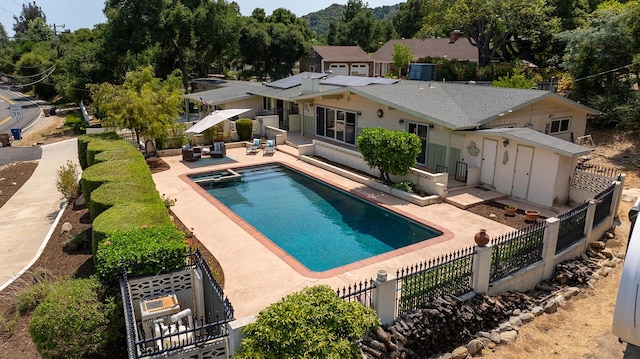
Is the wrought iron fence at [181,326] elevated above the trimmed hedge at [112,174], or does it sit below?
below

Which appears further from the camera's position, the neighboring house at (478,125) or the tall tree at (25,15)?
the tall tree at (25,15)

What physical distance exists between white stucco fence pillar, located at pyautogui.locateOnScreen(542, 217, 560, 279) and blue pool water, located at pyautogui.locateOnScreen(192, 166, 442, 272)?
10.3ft

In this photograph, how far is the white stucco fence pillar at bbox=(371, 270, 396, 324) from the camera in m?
8.04

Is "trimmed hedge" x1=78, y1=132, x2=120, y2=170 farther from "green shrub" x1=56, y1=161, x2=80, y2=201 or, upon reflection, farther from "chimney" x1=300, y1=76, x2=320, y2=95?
"chimney" x1=300, y1=76, x2=320, y2=95

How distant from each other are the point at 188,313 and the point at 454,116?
14.4m

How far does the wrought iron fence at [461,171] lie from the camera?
18.1 meters

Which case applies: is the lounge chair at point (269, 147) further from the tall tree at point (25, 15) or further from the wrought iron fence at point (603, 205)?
the tall tree at point (25, 15)

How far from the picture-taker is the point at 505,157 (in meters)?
16.7

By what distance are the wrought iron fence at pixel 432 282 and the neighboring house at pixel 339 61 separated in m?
54.8

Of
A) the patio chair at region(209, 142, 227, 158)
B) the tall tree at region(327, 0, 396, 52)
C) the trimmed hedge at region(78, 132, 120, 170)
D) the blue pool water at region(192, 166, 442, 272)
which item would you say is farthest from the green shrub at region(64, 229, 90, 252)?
the tall tree at region(327, 0, 396, 52)

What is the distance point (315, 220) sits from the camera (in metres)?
15.5

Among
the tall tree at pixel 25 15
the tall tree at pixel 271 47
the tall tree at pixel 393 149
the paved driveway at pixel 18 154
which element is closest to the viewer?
the tall tree at pixel 393 149

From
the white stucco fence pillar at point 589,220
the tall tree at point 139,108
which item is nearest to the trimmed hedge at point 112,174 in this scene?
the tall tree at point 139,108

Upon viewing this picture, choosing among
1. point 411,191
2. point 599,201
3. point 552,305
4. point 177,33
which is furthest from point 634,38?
point 177,33
